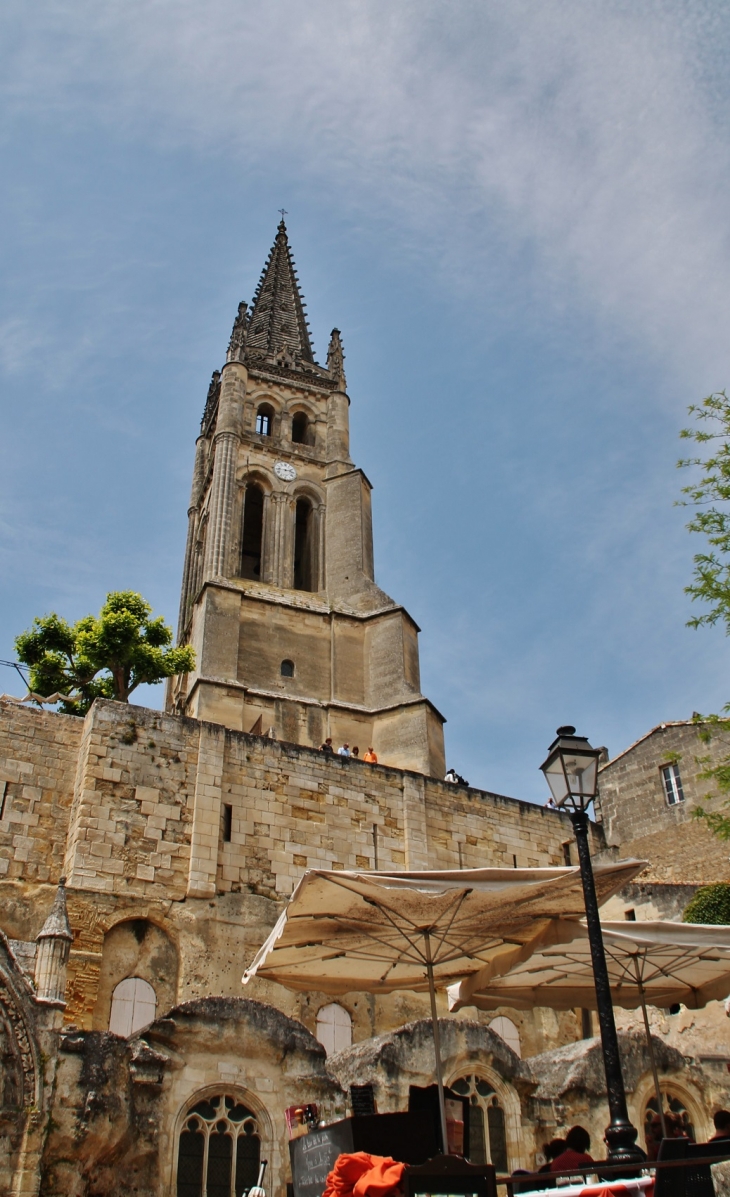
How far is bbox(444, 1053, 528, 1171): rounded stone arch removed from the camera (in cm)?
1176

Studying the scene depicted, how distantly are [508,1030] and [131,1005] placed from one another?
7571 millimetres

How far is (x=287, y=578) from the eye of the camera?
3409cm

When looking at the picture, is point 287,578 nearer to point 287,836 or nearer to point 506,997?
point 287,836

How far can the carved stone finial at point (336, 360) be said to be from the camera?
136 feet

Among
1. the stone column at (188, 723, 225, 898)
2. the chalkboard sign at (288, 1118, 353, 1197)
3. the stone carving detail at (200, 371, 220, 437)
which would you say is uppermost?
the stone carving detail at (200, 371, 220, 437)

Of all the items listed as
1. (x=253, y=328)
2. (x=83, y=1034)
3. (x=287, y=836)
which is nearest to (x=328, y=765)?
(x=287, y=836)

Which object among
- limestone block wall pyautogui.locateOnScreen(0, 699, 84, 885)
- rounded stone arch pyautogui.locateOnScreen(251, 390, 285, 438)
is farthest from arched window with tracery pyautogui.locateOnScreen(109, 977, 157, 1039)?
rounded stone arch pyautogui.locateOnScreen(251, 390, 285, 438)

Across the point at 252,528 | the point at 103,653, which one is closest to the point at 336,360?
the point at 252,528

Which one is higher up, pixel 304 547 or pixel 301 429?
pixel 301 429

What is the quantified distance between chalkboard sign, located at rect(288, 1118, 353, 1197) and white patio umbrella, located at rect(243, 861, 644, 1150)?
804mm

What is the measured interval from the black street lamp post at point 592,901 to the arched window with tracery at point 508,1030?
37.2 ft

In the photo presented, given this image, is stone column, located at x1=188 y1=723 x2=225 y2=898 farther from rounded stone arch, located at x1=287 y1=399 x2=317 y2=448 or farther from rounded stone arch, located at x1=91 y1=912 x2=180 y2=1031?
rounded stone arch, located at x1=287 y1=399 x2=317 y2=448

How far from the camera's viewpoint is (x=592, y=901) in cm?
771

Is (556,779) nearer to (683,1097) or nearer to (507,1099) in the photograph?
(507,1099)
